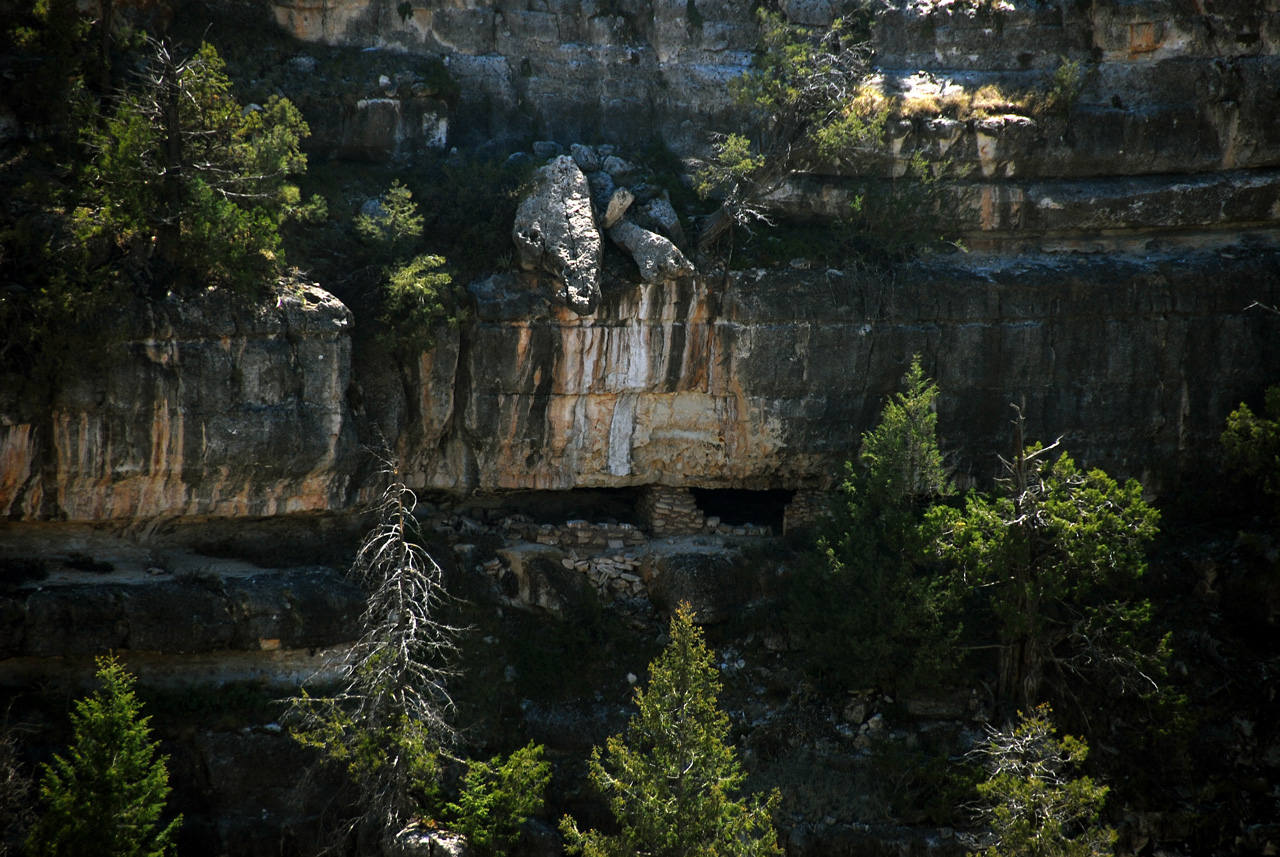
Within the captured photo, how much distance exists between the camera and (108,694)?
16.4 meters

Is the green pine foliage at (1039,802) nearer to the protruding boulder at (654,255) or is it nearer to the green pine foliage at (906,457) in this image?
the green pine foliage at (906,457)

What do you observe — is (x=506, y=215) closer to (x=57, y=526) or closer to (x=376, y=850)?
(x=57, y=526)

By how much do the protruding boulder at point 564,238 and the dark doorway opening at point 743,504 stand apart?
580cm

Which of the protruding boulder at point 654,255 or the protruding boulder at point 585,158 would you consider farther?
the protruding boulder at point 585,158

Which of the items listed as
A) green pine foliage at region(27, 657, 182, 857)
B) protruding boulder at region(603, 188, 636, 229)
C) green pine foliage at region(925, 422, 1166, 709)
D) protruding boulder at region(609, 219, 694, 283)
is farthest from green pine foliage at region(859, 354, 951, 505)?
green pine foliage at region(27, 657, 182, 857)

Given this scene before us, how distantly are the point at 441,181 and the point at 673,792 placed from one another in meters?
13.6

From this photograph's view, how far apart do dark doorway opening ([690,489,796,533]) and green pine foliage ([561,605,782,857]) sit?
8094mm

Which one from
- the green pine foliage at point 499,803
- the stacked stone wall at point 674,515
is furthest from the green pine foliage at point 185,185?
the green pine foliage at point 499,803

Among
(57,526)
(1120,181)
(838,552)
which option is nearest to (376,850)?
(57,526)

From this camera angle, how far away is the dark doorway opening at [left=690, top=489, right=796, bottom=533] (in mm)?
22844

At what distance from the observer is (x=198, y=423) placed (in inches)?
691

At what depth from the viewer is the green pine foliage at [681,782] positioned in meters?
14.0

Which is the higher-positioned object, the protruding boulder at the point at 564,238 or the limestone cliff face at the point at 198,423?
the protruding boulder at the point at 564,238

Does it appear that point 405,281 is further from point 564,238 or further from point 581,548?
point 581,548
